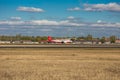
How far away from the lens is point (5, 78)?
22.9 m

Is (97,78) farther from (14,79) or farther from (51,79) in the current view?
(14,79)

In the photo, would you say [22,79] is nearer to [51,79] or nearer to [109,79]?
[51,79]

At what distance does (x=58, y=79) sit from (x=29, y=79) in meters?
2.15

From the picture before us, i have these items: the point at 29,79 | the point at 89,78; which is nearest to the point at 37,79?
the point at 29,79

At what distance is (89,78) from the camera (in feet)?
76.6

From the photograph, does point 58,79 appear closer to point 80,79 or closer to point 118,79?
point 80,79

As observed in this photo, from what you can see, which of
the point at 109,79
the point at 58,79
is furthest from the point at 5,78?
the point at 109,79

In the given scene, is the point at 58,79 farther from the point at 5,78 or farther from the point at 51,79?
the point at 5,78

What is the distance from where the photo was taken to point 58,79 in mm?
22578

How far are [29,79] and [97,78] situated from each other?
17.1 feet

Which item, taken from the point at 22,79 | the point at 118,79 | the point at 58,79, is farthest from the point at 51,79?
the point at 118,79

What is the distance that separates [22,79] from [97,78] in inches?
225

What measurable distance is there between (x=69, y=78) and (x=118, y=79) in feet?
12.1

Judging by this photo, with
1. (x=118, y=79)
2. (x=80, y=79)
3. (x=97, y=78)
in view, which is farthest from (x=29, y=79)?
(x=118, y=79)
